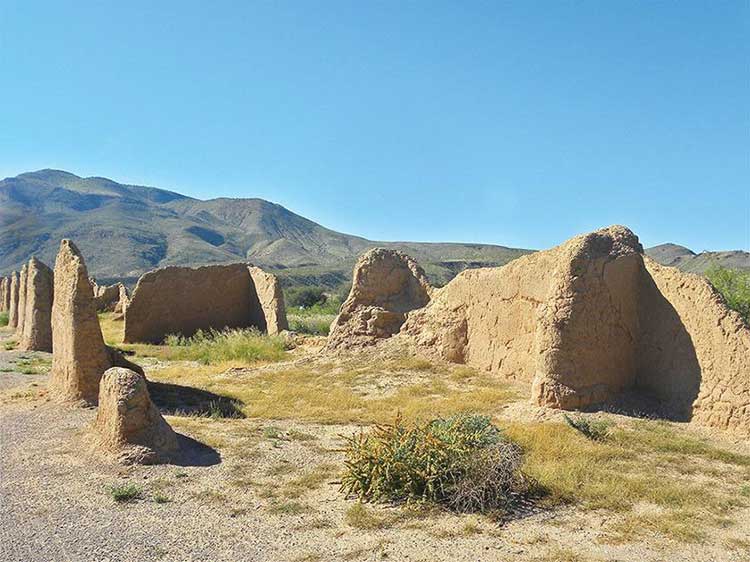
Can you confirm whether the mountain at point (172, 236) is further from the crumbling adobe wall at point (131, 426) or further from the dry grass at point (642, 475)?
the crumbling adobe wall at point (131, 426)

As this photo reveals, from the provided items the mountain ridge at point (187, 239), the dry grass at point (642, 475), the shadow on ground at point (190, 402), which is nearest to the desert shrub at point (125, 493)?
the shadow on ground at point (190, 402)

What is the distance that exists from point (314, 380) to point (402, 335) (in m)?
2.53

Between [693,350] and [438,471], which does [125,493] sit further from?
[693,350]

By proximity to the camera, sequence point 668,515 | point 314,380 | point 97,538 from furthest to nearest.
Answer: point 314,380
point 668,515
point 97,538

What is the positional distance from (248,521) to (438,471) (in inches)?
74.7

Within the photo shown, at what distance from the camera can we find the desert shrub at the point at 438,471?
681cm

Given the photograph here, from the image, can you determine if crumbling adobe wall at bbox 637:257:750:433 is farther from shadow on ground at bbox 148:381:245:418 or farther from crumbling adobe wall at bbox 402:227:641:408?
shadow on ground at bbox 148:381:245:418

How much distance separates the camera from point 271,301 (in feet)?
69.5

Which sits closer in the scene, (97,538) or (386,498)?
(97,538)

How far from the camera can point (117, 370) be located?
8.87m

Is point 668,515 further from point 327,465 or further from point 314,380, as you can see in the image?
point 314,380

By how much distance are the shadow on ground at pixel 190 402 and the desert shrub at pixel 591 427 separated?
500cm

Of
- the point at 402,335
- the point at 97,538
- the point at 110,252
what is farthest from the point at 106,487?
the point at 110,252

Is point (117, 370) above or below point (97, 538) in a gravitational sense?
above
